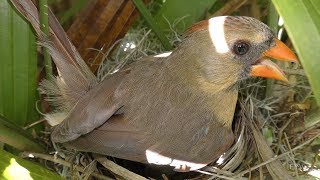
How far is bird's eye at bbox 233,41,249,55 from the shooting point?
→ 1.83 metres

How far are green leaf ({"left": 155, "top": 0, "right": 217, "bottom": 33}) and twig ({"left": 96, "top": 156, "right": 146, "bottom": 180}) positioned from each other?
0.66m

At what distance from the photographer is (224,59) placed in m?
1.89

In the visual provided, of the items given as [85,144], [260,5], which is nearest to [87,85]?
[85,144]

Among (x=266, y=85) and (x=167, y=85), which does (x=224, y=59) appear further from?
(x=266, y=85)

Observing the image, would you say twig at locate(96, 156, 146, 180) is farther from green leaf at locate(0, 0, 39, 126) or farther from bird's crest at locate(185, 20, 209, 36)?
bird's crest at locate(185, 20, 209, 36)

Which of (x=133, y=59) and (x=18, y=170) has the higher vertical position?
(x=18, y=170)

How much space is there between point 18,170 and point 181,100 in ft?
2.34

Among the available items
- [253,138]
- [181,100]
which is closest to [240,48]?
[181,100]

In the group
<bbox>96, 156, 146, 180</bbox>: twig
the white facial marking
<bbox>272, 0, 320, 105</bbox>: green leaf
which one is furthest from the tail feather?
<bbox>272, 0, 320, 105</bbox>: green leaf

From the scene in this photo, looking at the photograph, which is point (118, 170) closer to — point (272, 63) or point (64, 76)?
point (64, 76)

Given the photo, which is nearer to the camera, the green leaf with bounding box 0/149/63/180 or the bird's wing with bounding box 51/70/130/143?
the green leaf with bounding box 0/149/63/180

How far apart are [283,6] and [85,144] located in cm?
102

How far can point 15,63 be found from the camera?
195 centimetres

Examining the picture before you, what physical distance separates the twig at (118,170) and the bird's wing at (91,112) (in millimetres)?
170
